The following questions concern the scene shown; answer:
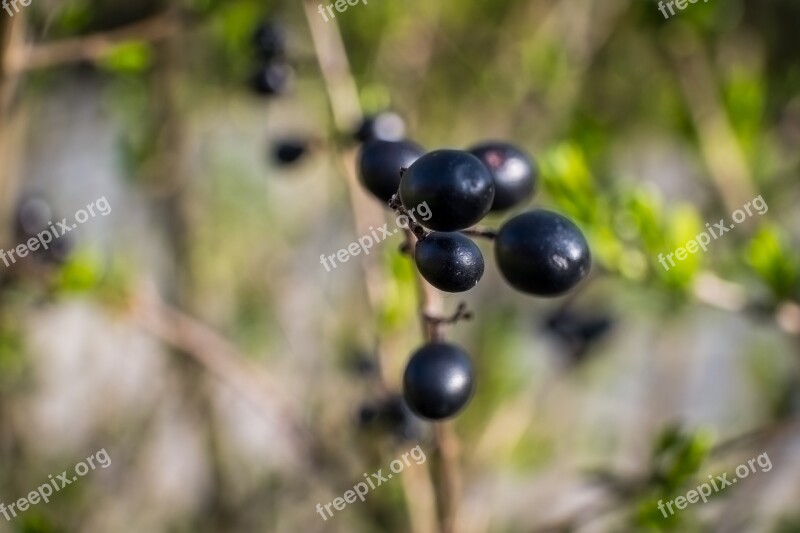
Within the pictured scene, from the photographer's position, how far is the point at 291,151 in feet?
6.05

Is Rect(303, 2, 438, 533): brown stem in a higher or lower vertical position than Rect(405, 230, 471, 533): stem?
higher

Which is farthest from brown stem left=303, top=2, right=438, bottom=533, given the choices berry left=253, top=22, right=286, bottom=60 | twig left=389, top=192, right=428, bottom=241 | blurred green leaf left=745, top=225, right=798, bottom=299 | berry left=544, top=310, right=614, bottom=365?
blurred green leaf left=745, top=225, right=798, bottom=299

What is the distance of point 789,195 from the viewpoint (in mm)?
2680

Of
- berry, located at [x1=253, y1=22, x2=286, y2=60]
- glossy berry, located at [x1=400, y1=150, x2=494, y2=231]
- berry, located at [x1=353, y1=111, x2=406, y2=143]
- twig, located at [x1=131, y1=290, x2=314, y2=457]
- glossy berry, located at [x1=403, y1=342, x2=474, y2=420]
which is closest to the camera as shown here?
glossy berry, located at [x1=400, y1=150, x2=494, y2=231]

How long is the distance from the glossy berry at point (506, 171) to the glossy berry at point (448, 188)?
20cm

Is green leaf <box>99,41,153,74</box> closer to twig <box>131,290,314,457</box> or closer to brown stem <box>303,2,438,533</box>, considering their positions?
brown stem <box>303,2,438,533</box>

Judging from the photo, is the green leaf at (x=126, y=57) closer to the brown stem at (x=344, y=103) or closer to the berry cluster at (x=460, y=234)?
the brown stem at (x=344, y=103)

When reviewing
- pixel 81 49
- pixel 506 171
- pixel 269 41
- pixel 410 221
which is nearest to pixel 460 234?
pixel 410 221

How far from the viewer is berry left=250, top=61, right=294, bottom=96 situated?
190cm

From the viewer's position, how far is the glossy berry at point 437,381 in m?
1.06

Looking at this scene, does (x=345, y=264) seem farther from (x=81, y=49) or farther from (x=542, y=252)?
(x=542, y=252)

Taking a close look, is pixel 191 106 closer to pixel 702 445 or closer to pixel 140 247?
pixel 140 247

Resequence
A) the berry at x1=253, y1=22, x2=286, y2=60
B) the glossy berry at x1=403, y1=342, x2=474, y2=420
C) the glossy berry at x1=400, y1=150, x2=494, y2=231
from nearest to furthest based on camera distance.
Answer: the glossy berry at x1=400, y1=150, x2=494, y2=231 < the glossy berry at x1=403, y1=342, x2=474, y2=420 < the berry at x1=253, y1=22, x2=286, y2=60

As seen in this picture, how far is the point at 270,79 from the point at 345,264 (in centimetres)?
188
